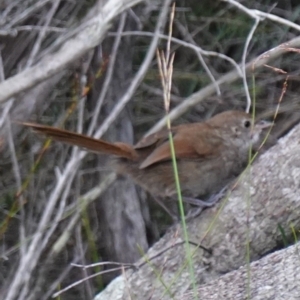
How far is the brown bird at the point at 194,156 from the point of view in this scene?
3.62 metres

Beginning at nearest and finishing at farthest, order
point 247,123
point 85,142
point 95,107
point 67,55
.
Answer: point 67,55 → point 85,142 → point 247,123 → point 95,107

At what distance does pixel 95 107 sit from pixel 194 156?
0.69m

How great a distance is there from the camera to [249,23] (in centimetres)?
454

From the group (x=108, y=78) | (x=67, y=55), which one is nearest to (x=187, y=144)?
(x=108, y=78)

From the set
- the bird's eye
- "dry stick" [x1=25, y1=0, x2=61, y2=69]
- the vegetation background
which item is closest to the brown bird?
the bird's eye

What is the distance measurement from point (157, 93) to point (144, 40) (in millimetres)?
319

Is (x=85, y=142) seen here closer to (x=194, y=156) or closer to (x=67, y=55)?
(x=67, y=55)

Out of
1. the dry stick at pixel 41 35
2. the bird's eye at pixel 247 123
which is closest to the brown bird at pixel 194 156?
the bird's eye at pixel 247 123

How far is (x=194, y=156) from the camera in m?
3.71

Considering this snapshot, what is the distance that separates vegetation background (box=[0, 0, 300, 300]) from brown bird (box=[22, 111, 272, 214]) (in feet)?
0.57

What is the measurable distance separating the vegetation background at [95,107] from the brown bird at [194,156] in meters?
0.17

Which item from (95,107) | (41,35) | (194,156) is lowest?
(194,156)

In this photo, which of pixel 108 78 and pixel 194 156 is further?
pixel 108 78

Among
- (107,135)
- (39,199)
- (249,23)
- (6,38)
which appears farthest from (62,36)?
(249,23)
